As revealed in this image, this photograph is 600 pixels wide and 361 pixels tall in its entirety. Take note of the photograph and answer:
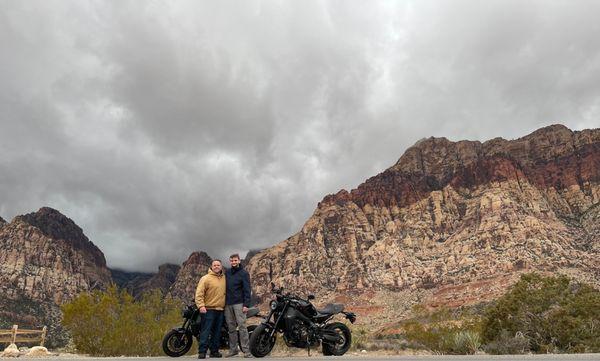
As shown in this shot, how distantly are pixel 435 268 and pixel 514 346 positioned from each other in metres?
162

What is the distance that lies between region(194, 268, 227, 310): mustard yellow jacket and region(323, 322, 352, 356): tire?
270 cm

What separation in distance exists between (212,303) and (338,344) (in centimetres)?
328

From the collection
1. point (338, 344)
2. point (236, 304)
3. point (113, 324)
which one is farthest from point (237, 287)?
point (113, 324)

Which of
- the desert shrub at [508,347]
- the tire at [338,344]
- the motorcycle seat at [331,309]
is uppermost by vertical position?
the motorcycle seat at [331,309]

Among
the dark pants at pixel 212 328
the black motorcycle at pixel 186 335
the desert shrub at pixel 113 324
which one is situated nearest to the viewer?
the dark pants at pixel 212 328

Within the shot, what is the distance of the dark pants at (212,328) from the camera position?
10987 mm

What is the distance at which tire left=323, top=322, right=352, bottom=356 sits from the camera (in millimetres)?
11281

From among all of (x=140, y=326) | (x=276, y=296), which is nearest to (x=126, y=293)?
(x=140, y=326)

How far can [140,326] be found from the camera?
1747cm

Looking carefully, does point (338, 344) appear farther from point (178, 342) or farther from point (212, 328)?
point (178, 342)

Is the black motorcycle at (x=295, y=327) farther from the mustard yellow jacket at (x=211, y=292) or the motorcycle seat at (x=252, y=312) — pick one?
the mustard yellow jacket at (x=211, y=292)

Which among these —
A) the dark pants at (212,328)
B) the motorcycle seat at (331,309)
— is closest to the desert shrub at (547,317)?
the motorcycle seat at (331,309)

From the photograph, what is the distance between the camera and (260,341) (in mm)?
10688

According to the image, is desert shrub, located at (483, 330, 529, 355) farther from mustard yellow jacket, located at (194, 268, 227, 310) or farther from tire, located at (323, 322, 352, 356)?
mustard yellow jacket, located at (194, 268, 227, 310)
